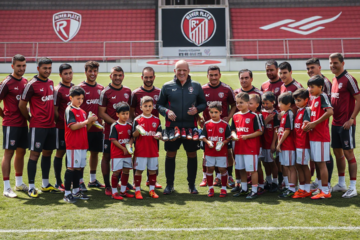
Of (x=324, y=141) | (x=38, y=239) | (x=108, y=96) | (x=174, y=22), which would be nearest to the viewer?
(x=38, y=239)

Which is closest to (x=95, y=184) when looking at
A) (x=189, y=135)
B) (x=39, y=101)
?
(x=39, y=101)

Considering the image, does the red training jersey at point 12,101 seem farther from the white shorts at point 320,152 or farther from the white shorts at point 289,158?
the white shorts at point 320,152

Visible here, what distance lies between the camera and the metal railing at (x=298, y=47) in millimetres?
25141

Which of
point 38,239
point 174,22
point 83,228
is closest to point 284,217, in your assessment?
point 83,228

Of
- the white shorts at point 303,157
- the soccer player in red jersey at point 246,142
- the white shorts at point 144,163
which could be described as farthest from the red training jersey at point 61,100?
the white shorts at point 303,157

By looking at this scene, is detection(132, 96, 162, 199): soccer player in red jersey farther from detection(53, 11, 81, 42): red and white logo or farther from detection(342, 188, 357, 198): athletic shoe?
detection(53, 11, 81, 42): red and white logo

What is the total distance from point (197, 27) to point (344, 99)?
2385 centimetres

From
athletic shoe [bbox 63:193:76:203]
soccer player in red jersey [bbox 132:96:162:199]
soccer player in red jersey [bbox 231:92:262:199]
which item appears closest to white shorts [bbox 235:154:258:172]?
soccer player in red jersey [bbox 231:92:262:199]

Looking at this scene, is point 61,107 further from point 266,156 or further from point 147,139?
point 266,156

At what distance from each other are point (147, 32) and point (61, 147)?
26.2 metres

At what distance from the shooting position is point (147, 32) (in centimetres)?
3156

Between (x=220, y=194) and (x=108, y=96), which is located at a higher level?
(x=108, y=96)

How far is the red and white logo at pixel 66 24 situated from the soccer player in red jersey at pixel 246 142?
27540mm

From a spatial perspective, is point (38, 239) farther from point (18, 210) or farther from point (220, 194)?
point (220, 194)
